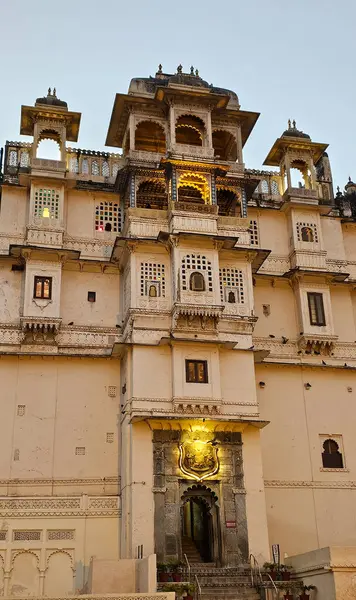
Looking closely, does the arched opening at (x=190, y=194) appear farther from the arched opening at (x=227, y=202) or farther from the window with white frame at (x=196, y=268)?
the window with white frame at (x=196, y=268)

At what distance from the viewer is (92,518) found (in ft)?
80.7

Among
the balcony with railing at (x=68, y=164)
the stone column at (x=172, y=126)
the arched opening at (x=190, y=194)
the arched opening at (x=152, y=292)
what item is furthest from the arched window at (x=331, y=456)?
the balcony with railing at (x=68, y=164)

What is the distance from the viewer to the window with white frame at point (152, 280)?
88.4 ft

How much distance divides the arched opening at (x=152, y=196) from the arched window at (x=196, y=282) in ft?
13.6

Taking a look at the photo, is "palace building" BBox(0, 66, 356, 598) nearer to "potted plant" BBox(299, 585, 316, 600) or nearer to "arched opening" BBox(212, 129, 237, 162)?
"arched opening" BBox(212, 129, 237, 162)

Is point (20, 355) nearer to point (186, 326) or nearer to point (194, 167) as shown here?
point (186, 326)

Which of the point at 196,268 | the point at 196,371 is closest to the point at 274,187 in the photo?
the point at 196,268

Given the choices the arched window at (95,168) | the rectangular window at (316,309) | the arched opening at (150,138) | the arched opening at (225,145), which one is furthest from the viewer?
the arched opening at (225,145)

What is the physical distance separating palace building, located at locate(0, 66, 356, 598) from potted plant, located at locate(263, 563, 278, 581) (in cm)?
58

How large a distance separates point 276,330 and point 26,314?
32.8 feet

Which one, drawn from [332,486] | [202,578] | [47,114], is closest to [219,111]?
[47,114]

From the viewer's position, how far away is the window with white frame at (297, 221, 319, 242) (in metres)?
31.0

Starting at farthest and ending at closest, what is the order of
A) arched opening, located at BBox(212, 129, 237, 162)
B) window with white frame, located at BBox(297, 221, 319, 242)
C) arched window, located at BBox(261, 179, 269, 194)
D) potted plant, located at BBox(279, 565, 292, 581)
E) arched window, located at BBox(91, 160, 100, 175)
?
arched window, located at BBox(261, 179, 269, 194), arched opening, located at BBox(212, 129, 237, 162), window with white frame, located at BBox(297, 221, 319, 242), arched window, located at BBox(91, 160, 100, 175), potted plant, located at BBox(279, 565, 292, 581)

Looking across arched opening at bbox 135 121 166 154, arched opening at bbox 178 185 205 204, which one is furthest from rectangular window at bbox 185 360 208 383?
arched opening at bbox 135 121 166 154
